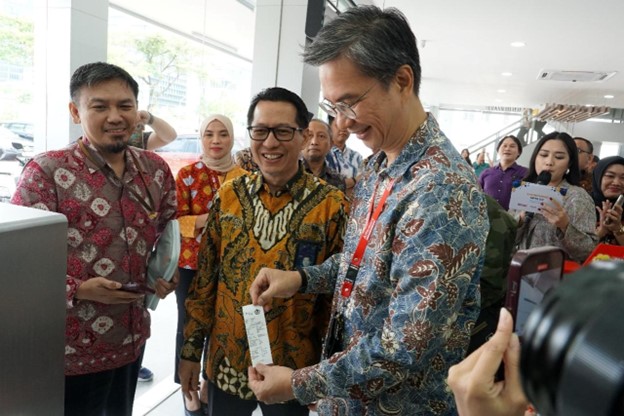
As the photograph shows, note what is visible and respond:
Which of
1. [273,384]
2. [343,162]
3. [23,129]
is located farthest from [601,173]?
[23,129]

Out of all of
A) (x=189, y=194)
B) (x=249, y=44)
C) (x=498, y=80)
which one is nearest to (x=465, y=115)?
(x=498, y=80)

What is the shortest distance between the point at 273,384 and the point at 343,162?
2.68m

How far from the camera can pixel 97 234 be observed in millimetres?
1337

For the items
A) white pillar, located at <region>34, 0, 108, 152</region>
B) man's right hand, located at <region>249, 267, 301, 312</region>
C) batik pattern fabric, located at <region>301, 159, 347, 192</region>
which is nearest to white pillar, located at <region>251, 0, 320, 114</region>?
batik pattern fabric, located at <region>301, 159, 347, 192</region>

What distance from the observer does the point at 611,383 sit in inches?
9.4

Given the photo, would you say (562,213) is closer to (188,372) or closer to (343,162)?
(343,162)

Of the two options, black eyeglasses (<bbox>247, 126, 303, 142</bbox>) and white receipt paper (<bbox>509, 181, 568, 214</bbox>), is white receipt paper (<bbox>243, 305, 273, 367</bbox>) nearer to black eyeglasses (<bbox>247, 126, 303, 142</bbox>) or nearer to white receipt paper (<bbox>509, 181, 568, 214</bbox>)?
black eyeglasses (<bbox>247, 126, 303, 142</bbox>)

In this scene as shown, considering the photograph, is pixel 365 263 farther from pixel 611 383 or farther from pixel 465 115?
pixel 465 115

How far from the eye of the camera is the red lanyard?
902 mm

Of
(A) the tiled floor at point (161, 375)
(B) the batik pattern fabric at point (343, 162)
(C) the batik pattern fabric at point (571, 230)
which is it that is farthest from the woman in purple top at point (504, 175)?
(A) the tiled floor at point (161, 375)

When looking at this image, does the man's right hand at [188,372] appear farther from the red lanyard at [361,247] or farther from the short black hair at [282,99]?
the short black hair at [282,99]

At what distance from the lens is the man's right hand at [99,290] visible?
123 cm

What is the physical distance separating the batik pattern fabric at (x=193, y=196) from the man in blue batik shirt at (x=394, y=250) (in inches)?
52.9

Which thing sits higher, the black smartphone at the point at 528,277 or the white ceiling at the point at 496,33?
the white ceiling at the point at 496,33
